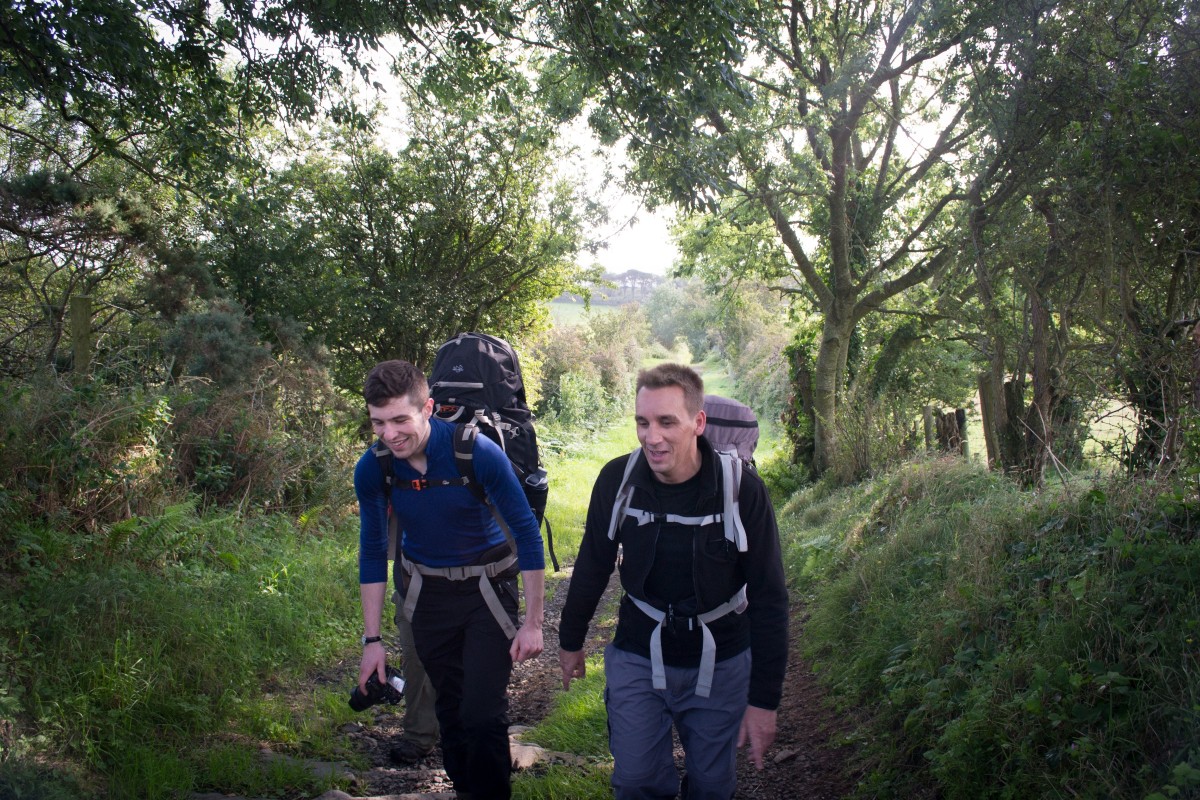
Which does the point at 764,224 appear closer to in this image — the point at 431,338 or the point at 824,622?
the point at 431,338

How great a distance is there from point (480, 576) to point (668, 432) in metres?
1.34

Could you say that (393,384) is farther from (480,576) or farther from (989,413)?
(989,413)

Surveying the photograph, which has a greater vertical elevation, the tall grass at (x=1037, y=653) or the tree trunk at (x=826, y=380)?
the tree trunk at (x=826, y=380)

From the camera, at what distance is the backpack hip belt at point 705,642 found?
127 inches

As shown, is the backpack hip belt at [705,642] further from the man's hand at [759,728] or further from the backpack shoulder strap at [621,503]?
the backpack shoulder strap at [621,503]

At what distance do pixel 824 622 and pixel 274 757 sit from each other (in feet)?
13.4

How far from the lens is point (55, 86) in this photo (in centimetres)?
676

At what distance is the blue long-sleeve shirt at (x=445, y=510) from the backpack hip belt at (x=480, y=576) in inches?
1.3

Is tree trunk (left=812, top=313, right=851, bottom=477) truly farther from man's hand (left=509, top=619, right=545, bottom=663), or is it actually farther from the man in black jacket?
the man in black jacket

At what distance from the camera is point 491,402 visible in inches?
188

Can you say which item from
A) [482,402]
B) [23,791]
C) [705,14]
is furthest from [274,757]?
[705,14]

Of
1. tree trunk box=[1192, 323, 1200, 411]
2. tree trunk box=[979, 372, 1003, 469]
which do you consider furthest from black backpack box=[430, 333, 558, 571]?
tree trunk box=[979, 372, 1003, 469]

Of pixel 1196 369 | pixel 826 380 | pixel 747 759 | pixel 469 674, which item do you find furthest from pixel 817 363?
pixel 469 674

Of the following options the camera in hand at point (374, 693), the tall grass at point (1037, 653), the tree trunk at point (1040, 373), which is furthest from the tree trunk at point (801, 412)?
the camera in hand at point (374, 693)
